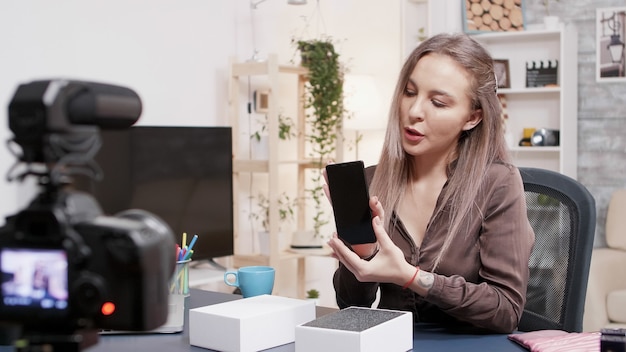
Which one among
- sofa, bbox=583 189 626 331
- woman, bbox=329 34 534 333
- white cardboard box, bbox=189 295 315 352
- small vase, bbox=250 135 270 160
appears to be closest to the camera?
white cardboard box, bbox=189 295 315 352

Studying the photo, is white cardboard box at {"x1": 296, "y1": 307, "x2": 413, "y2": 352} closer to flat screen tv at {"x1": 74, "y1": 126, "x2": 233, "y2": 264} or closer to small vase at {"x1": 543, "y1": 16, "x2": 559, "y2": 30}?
flat screen tv at {"x1": 74, "y1": 126, "x2": 233, "y2": 264}

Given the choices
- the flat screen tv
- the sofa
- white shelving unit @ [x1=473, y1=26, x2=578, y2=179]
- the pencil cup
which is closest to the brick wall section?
white shelving unit @ [x1=473, y1=26, x2=578, y2=179]

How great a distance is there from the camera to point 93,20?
316cm

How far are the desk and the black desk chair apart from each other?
13.4 inches

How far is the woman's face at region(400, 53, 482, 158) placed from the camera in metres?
1.73

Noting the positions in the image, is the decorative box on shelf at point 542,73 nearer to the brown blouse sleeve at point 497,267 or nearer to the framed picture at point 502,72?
the framed picture at point 502,72

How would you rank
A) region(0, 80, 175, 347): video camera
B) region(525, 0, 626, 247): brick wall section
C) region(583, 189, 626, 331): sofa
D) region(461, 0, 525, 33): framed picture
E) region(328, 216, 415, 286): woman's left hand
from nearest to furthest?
region(0, 80, 175, 347): video camera, region(328, 216, 415, 286): woman's left hand, region(583, 189, 626, 331): sofa, region(525, 0, 626, 247): brick wall section, region(461, 0, 525, 33): framed picture

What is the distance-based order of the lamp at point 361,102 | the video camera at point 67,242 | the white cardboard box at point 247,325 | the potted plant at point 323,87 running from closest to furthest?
the video camera at point 67,242 < the white cardboard box at point 247,325 < the potted plant at point 323,87 < the lamp at point 361,102

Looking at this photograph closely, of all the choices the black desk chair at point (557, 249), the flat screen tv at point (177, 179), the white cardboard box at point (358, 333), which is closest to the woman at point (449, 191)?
the black desk chair at point (557, 249)

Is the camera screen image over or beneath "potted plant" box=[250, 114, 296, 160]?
beneath

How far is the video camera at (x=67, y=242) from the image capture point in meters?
0.62

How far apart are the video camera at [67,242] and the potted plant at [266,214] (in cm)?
314

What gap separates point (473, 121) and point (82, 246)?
132 cm

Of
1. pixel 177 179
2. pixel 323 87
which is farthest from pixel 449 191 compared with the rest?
pixel 323 87
